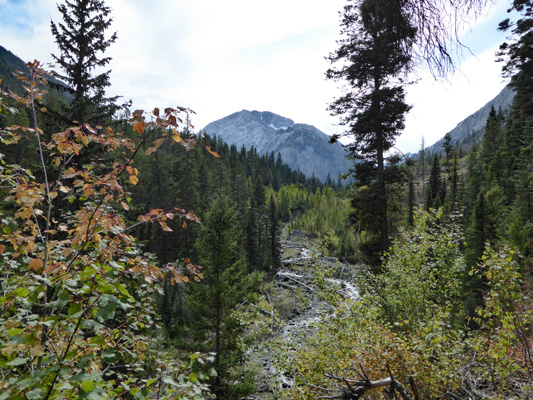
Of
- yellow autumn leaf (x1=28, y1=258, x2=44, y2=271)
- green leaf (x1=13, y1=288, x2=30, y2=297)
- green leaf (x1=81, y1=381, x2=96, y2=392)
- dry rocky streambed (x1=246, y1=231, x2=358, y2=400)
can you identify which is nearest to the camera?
green leaf (x1=81, y1=381, x2=96, y2=392)

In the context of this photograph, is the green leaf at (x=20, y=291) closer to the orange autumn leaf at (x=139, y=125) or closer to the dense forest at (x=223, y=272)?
the dense forest at (x=223, y=272)

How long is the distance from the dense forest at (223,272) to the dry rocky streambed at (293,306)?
170mm

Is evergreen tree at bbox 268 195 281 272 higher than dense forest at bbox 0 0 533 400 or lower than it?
lower

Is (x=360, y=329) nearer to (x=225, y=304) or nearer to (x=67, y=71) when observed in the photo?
(x=225, y=304)

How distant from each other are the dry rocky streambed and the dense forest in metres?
0.17

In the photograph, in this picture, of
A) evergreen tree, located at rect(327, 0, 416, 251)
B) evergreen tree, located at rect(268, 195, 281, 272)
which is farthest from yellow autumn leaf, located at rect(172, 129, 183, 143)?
evergreen tree, located at rect(268, 195, 281, 272)

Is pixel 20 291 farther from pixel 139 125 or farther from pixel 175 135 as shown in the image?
pixel 175 135

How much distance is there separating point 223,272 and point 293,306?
14073mm

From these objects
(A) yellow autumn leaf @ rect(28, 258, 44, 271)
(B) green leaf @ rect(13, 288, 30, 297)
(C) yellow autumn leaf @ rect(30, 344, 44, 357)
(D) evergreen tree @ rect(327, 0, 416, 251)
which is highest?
(D) evergreen tree @ rect(327, 0, 416, 251)

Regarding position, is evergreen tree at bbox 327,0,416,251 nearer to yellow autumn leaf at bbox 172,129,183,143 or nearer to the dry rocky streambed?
the dry rocky streambed

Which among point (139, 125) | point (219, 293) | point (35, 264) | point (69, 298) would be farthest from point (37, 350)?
point (219, 293)

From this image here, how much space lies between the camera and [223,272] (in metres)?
12.1

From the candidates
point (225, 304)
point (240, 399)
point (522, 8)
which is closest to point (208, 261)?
point (225, 304)

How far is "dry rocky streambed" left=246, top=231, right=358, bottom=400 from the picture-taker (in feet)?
19.5
